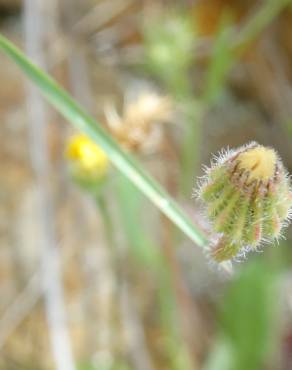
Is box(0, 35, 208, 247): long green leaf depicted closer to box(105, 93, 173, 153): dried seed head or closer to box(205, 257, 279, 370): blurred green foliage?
box(105, 93, 173, 153): dried seed head

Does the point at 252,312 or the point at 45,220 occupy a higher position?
the point at 45,220

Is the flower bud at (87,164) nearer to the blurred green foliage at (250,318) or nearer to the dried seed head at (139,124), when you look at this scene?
the dried seed head at (139,124)

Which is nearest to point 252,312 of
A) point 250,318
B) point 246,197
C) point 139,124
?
point 250,318

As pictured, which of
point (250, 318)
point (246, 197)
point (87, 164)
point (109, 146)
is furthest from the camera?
point (250, 318)

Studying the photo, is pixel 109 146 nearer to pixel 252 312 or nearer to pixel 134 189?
pixel 134 189

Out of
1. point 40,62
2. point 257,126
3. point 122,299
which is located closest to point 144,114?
point 40,62

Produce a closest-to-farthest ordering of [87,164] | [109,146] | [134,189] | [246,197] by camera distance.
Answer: [246,197], [109,146], [87,164], [134,189]

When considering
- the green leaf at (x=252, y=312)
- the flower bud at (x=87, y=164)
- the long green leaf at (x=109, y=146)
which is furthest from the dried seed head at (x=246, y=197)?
the green leaf at (x=252, y=312)
